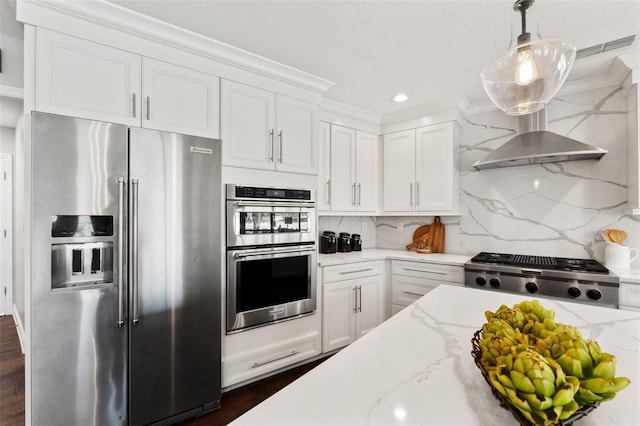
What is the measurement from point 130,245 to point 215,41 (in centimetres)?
141

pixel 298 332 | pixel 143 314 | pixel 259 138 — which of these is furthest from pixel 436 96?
pixel 143 314

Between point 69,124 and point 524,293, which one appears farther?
point 524,293

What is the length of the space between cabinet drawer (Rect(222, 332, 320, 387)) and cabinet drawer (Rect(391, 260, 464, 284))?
3.44 feet

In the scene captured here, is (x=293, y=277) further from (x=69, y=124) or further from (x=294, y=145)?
(x=69, y=124)

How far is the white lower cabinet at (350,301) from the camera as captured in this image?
276 cm

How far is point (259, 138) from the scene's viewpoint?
7.66ft

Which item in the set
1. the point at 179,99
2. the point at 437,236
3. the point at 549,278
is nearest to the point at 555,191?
the point at 549,278

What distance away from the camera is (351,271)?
2.90m

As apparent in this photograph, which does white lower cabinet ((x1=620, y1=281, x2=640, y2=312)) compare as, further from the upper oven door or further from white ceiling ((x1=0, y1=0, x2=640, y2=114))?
the upper oven door

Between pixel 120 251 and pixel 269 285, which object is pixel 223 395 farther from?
pixel 120 251

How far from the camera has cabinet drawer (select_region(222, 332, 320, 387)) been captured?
7.15 ft

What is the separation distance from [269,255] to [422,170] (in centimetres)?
192

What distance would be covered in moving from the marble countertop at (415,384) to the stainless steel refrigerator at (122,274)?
1.38 metres

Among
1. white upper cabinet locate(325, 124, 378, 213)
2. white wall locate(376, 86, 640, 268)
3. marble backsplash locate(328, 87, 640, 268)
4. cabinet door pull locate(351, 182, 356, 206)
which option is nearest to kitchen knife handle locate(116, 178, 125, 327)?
white upper cabinet locate(325, 124, 378, 213)
